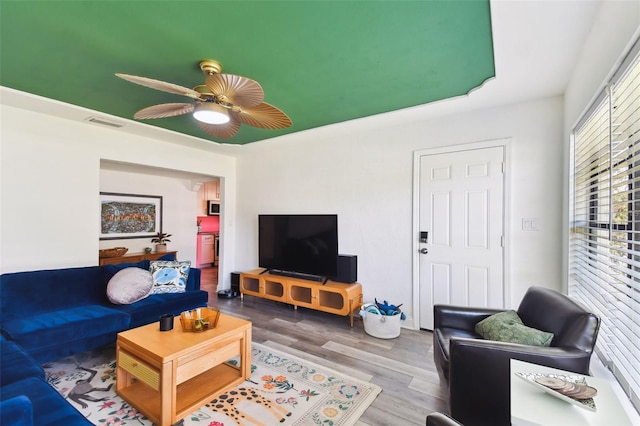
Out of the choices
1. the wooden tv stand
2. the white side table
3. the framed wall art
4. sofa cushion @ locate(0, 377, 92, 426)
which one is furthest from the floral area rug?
the framed wall art

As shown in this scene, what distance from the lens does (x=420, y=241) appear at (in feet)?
11.0

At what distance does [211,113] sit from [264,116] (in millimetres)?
399

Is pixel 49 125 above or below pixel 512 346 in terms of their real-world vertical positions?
above

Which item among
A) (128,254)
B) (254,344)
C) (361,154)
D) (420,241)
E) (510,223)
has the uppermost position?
(361,154)

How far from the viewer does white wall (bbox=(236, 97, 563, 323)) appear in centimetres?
276

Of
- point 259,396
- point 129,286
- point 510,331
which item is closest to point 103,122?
point 129,286

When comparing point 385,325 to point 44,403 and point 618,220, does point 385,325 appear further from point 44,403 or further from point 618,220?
point 44,403

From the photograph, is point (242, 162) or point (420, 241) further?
point (242, 162)

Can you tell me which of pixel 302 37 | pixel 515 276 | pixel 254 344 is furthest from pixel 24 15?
pixel 515 276

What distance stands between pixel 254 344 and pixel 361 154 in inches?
101

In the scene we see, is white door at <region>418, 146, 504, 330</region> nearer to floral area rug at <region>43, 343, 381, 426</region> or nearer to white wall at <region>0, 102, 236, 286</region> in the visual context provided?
floral area rug at <region>43, 343, 381, 426</region>

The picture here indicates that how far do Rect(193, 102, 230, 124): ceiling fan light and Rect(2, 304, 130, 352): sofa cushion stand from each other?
1963mm

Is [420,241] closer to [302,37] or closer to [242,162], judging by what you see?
[302,37]

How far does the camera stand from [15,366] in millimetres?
1715
